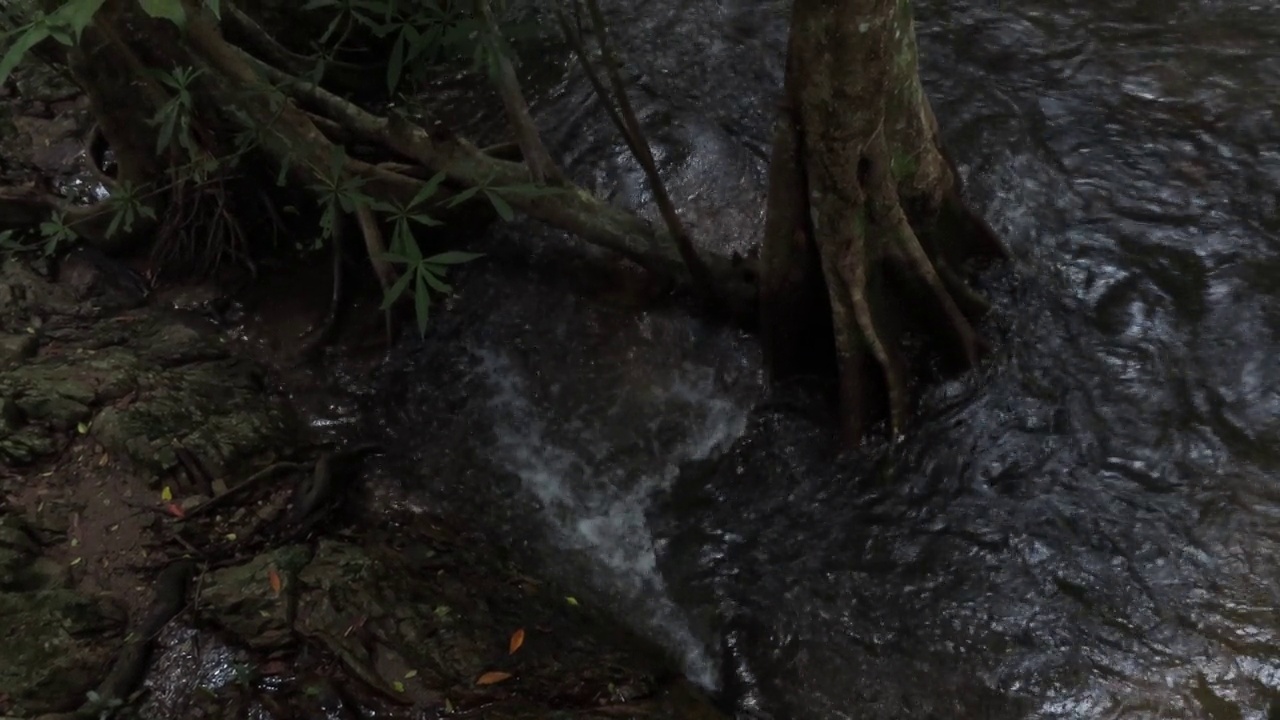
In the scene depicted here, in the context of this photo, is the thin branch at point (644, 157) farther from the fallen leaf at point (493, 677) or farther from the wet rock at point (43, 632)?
the wet rock at point (43, 632)

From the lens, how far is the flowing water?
372 cm

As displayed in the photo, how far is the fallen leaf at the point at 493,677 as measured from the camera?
3488 mm

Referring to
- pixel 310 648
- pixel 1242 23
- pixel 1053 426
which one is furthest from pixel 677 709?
pixel 1242 23

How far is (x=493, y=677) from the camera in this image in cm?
352

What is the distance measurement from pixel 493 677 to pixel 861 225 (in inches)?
93.6

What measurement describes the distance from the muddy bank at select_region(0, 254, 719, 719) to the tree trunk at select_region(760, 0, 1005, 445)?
1634 mm

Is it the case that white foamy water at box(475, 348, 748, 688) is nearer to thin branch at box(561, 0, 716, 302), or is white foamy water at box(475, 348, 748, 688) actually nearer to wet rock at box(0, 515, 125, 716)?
thin branch at box(561, 0, 716, 302)

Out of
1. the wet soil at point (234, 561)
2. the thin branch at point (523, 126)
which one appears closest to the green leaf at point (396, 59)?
the thin branch at point (523, 126)

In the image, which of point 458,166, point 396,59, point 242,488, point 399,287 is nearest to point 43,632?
point 242,488

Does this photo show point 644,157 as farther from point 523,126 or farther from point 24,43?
point 24,43

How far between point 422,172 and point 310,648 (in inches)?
96.0

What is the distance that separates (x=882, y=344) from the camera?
4.38 m

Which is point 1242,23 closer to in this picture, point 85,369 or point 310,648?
point 310,648

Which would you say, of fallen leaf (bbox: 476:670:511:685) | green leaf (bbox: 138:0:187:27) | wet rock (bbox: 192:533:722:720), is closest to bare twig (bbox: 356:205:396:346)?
wet rock (bbox: 192:533:722:720)
